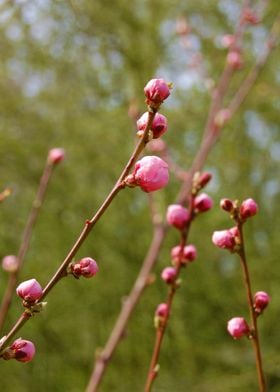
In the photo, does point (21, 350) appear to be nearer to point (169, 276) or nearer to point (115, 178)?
point (169, 276)

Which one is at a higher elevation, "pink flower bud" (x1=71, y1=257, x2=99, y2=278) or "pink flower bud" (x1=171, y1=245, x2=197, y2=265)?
"pink flower bud" (x1=171, y1=245, x2=197, y2=265)

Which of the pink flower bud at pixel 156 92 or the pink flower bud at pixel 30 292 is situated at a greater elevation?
the pink flower bud at pixel 156 92

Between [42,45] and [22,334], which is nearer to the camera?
[22,334]

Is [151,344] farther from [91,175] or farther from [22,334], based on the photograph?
[91,175]

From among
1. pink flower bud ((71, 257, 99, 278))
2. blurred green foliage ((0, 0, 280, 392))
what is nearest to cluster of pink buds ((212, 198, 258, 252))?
pink flower bud ((71, 257, 99, 278))

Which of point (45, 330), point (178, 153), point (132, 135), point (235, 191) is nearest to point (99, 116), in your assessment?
point (132, 135)

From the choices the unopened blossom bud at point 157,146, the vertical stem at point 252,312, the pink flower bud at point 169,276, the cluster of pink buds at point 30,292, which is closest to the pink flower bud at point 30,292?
the cluster of pink buds at point 30,292

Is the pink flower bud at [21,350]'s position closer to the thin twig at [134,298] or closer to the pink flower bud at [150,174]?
the pink flower bud at [150,174]

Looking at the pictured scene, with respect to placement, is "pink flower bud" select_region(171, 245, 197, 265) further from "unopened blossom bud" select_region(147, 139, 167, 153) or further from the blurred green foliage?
the blurred green foliage
